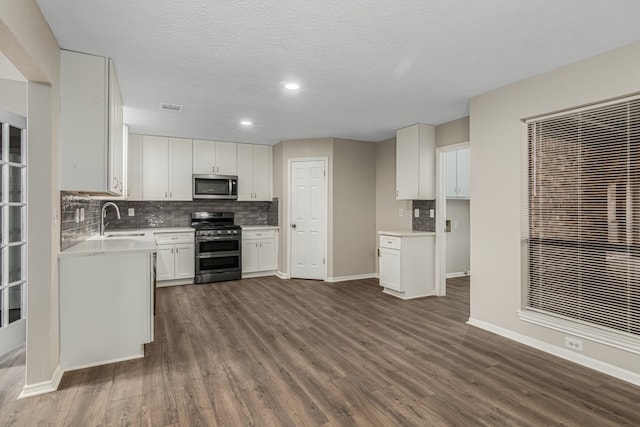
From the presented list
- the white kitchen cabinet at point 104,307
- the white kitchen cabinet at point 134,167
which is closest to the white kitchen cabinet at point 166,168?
the white kitchen cabinet at point 134,167

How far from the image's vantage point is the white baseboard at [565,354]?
8.16ft

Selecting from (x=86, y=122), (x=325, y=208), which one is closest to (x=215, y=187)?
(x=325, y=208)

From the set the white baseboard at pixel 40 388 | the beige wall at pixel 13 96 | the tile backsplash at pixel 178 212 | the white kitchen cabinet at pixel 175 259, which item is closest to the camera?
the white baseboard at pixel 40 388

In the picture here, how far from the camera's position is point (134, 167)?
215 inches

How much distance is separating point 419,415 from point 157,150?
5.29 m

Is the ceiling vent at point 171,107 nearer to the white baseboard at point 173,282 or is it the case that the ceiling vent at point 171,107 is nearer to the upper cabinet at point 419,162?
the white baseboard at point 173,282

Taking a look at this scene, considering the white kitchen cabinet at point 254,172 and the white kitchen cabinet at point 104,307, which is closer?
the white kitchen cabinet at point 104,307

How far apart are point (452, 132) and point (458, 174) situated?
1.53m

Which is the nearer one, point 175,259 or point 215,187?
point 175,259

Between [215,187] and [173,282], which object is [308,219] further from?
[173,282]

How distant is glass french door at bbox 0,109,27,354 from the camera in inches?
112

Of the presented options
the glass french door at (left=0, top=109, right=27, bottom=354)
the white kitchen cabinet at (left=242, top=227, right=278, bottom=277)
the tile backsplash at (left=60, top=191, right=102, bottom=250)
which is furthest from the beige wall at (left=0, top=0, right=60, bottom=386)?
the white kitchen cabinet at (left=242, top=227, right=278, bottom=277)

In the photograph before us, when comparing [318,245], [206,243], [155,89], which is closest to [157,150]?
[206,243]

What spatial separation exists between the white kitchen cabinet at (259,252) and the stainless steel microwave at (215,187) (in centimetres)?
69
